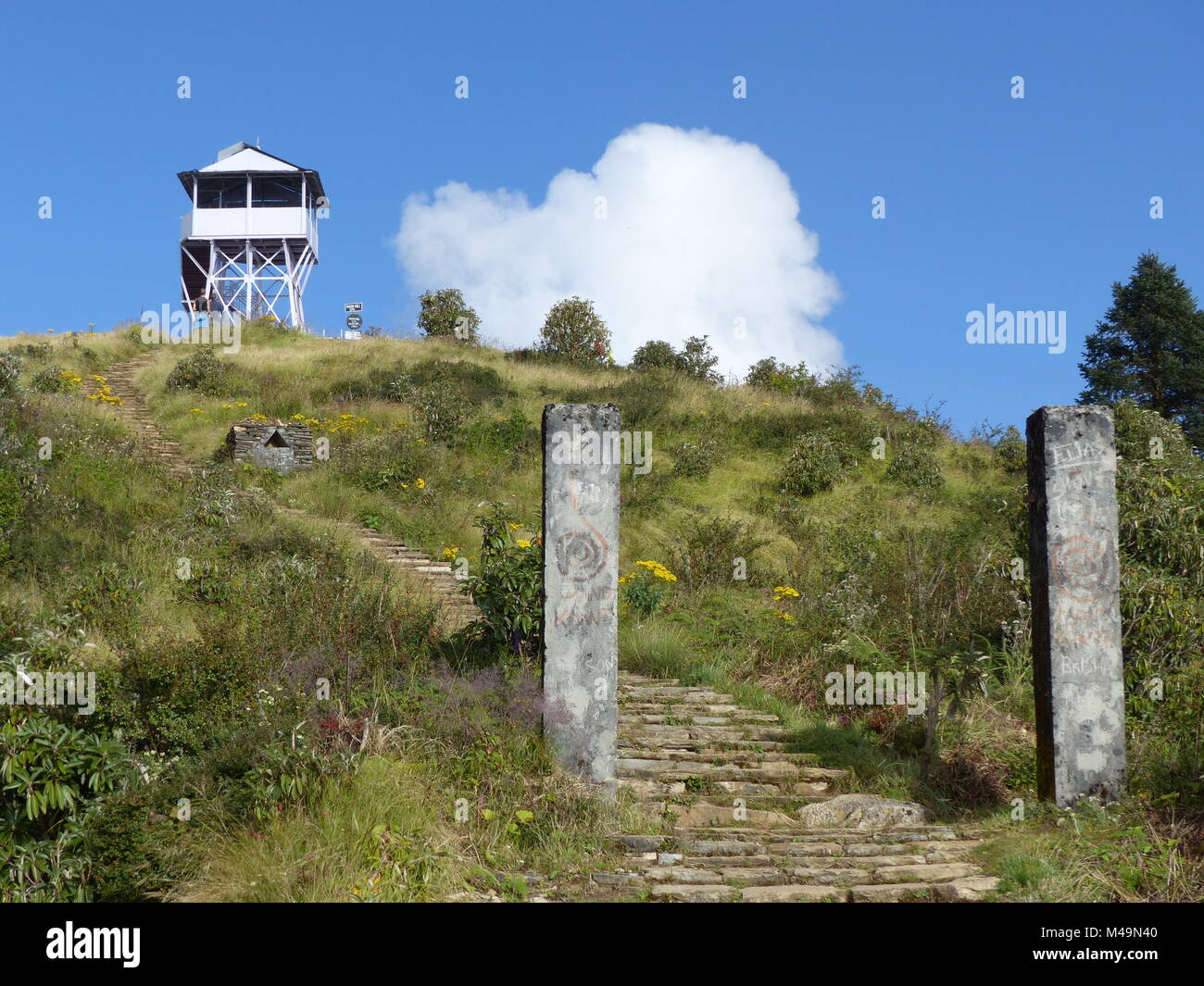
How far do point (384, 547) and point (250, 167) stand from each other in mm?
26877

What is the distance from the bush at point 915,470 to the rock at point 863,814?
12.7 meters

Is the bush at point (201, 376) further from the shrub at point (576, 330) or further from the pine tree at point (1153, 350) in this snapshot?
the pine tree at point (1153, 350)

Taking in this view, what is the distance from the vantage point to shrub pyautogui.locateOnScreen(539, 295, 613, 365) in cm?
3646

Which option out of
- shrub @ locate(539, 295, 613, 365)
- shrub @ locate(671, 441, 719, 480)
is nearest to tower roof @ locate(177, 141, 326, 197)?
shrub @ locate(539, 295, 613, 365)

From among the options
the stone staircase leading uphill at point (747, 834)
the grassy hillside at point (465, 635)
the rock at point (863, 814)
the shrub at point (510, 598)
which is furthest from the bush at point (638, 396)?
the rock at point (863, 814)

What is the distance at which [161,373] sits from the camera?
25.8m

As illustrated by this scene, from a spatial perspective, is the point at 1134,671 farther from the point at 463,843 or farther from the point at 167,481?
the point at 167,481

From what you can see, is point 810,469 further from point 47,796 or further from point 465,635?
point 47,796

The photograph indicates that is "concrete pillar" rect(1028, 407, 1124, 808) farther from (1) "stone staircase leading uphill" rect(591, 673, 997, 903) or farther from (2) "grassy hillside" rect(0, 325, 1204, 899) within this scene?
(1) "stone staircase leading uphill" rect(591, 673, 997, 903)

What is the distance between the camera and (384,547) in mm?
14844

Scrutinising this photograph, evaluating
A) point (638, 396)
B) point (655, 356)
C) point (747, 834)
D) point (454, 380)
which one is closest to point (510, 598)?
point (747, 834)

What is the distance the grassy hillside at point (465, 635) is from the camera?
5.96 metres
